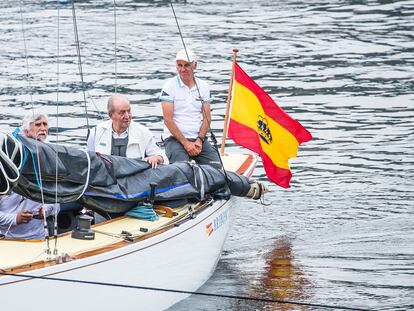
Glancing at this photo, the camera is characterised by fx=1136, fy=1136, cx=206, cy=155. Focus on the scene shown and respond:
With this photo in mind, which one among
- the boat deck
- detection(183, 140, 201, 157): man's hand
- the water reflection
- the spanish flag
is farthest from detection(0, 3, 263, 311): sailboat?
the spanish flag

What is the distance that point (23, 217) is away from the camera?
364 inches

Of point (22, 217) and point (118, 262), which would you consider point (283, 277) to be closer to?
point (118, 262)

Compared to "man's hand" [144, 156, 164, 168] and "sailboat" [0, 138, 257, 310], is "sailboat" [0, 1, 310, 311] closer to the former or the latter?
"sailboat" [0, 138, 257, 310]

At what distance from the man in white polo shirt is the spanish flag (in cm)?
63

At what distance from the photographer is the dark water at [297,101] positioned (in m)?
11.7

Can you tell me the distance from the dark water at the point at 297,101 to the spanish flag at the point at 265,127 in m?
0.91

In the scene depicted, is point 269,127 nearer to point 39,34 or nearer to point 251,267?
point 251,267

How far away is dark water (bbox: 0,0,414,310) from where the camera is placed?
11.7 metres

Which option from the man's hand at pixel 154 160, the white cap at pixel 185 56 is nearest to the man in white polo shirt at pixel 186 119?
the white cap at pixel 185 56

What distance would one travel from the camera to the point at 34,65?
2550 centimetres

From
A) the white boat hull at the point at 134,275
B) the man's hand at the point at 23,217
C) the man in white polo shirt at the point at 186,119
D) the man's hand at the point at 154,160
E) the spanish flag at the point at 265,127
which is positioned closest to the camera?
the white boat hull at the point at 134,275

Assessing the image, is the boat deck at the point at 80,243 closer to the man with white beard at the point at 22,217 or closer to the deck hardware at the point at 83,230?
the deck hardware at the point at 83,230

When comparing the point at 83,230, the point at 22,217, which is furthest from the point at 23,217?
the point at 83,230

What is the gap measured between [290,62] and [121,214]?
15.7 m
